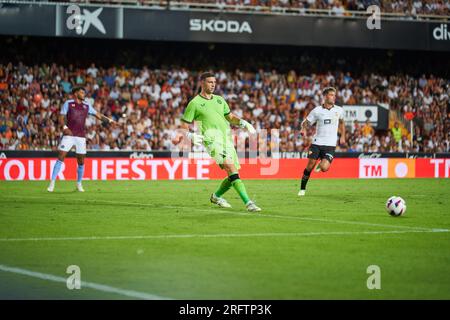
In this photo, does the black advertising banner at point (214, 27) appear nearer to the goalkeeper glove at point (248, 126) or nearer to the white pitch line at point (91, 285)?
the goalkeeper glove at point (248, 126)

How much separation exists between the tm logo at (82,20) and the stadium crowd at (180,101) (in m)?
1.75

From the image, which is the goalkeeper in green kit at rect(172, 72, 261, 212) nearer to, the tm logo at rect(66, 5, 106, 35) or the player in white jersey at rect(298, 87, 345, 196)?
the player in white jersey at rect(298, 87, 345, 196)

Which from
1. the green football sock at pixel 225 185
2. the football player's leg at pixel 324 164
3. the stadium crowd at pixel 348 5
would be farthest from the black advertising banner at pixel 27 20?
the green football sock at pixel 225 185

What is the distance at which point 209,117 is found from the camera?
15.6 meters

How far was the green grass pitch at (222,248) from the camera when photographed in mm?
7613

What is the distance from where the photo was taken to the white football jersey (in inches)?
822

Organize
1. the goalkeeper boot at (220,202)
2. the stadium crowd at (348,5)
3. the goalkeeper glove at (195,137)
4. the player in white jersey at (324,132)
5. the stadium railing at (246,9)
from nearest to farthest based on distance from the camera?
the goalkeeper glove at (195,137) → the goalkeeper boot at (220,202) → the player in white jersey at (324,132) → the stadium railing at (246,9) → the stadium crowd at (348,5)

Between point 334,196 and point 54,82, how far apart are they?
18.0 meters

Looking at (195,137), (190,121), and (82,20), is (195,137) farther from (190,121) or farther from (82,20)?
(82,20)

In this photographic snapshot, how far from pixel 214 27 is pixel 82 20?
19.6 feet

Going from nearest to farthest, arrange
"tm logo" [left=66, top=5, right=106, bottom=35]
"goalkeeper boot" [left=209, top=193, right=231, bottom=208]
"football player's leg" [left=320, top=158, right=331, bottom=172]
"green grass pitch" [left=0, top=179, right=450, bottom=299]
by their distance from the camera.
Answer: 1. "green grass pitch" [left=0, top=179, right=450, bottom=299]
2. "goalkeeper boot" [left=209, top=193, right=231, bottom=208]
3. "football player's leg" [left=320, top=158, right=331, bottom=172]
4. "tm logo" [left=66, top=5, right=106, bottom=35]

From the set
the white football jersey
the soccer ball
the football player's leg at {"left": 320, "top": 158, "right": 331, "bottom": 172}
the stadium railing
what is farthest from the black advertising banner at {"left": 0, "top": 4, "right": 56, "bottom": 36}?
the soccer ball

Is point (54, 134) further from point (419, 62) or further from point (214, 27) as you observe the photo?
point (419, 62)

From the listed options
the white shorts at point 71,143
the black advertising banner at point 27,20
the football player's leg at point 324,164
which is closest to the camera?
the football player's leg at point 324,164
